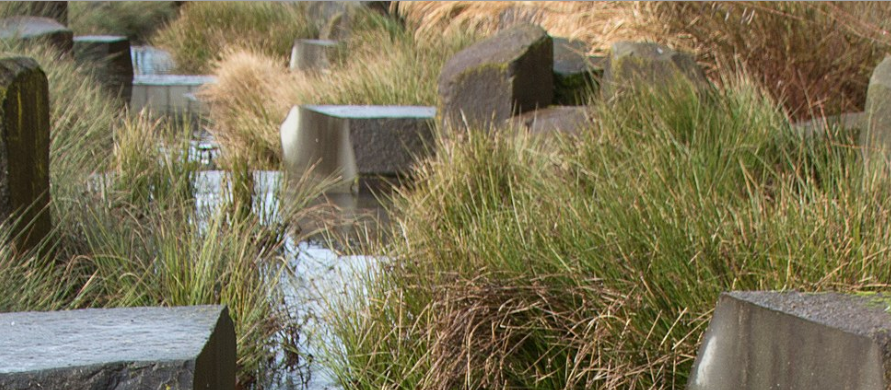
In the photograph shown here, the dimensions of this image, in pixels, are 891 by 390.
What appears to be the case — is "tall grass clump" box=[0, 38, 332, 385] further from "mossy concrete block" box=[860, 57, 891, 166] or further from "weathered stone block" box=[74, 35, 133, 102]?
"weathered stone block" box=[74, 35, 133, 102]

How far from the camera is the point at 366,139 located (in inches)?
247

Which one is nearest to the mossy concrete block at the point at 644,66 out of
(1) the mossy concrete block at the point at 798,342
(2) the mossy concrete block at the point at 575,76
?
(2) the mossy concrete block at the point at 575,76

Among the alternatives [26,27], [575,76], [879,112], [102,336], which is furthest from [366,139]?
[102,336]

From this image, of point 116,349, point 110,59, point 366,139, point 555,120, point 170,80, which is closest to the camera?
point 116,349

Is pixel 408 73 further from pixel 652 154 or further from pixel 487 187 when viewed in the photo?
pixel 652 154

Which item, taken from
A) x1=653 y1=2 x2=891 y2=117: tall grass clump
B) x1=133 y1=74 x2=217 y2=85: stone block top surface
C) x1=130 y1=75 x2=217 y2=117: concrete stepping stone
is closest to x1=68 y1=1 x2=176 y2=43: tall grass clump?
x1=133 y1=74 x2=217 y2=85: stone block top surface

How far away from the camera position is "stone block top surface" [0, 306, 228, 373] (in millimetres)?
1952

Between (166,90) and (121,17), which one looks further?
(121,17)

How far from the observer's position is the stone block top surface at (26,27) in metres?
8.02

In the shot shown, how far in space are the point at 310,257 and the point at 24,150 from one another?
1325 millimetres

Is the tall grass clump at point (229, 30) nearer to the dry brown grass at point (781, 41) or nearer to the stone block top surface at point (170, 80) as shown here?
the stone block top surface at point (170, 80)

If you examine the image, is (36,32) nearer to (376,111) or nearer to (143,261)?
(376,111)

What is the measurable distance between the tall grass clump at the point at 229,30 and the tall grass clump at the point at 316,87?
3.39m

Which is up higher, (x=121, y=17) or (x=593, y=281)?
(x=593, y=281)
